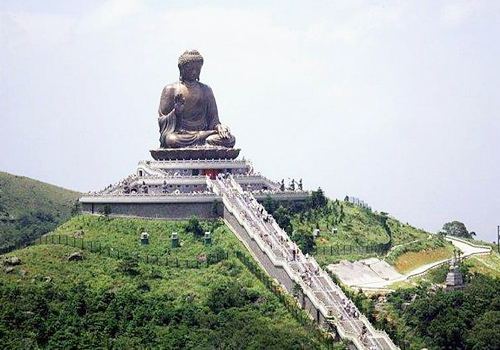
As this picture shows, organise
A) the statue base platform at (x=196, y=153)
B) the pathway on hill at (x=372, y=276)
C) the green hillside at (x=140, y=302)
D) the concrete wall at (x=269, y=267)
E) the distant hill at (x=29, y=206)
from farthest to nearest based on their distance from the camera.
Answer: the distant hill at (x=29, y=206) → the statue base platform at (x=196, y=153) → the pathway on hill at (x=372, y=276) → the concrete wall at (x=269, y=267) → the green hillside at (x=140, y=302)

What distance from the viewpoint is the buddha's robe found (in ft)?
196

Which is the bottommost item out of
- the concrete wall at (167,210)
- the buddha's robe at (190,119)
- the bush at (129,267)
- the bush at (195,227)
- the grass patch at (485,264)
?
the bush at (129,267)

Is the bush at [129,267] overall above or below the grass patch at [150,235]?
below

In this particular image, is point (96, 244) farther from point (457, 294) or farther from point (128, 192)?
point (457, 294)

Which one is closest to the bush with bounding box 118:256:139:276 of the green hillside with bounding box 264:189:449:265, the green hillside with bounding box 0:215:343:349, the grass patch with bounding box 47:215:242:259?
the green hillside with bounding box 0:215:343:349

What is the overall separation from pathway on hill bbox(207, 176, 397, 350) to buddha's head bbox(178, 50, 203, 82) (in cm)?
769

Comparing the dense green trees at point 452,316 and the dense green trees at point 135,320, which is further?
the dense green trees at point 452,316

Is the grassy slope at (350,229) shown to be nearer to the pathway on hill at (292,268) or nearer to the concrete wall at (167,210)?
the pathway on hill at (292,268)

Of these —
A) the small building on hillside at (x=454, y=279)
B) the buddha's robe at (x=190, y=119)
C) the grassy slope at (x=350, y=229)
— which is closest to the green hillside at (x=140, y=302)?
the grassy slope at (x=350, y=229)

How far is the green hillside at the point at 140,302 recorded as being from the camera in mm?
40844

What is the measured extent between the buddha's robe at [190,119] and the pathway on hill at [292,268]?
5226 mm

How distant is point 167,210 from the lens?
175 ft

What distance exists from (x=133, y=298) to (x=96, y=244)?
661 centimetres

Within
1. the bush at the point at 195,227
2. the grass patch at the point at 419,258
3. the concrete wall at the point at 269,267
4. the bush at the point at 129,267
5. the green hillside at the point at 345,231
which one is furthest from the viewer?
the grass patch at the point at 419,258
